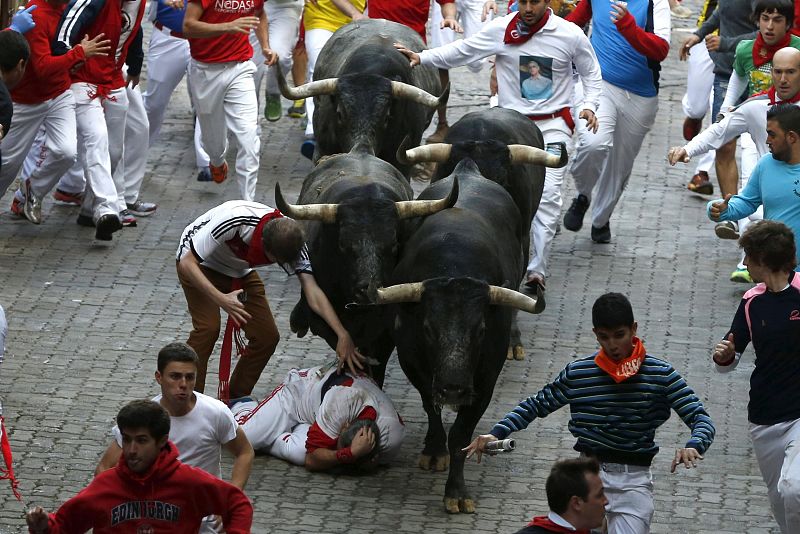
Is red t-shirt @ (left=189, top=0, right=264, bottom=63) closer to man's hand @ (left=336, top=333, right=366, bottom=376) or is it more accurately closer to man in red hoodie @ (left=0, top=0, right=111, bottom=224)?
man in red hoodie @ (left=0, top=0, right=111, bottom=224)

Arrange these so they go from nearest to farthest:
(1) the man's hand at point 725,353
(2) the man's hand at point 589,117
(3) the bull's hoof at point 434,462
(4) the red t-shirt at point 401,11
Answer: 1. (1) the man's hand at point 725,353
2. (3) the bull's hoof at point 434,462
3. (2) the man's hand at point 589,117
4. (4) the red t-shirt at point 401,11

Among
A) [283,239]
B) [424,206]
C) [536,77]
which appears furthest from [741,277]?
[283,239]

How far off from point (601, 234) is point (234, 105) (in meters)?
3.43

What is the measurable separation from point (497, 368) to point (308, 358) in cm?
226

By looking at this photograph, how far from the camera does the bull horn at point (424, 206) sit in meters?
9.61

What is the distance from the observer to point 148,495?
6.11 metres

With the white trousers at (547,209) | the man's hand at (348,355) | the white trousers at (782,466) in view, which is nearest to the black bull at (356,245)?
the man's hand at (348,355)

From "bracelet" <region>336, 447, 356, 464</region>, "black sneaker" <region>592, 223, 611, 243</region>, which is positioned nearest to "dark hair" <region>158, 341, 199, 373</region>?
"bracelet" <region>336, 447, 356, 464</region>

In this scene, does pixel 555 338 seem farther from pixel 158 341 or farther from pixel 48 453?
pixel 48 453

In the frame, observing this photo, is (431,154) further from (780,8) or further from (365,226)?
(780,8)

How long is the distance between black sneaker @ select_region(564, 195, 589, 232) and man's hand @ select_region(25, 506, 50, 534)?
8380 mm

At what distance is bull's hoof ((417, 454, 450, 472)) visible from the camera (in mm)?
9336

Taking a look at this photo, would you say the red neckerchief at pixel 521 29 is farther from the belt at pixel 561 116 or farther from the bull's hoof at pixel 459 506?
the bull's hoof at pixel 459 506

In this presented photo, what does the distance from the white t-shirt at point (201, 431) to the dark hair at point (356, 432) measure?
1974mm
